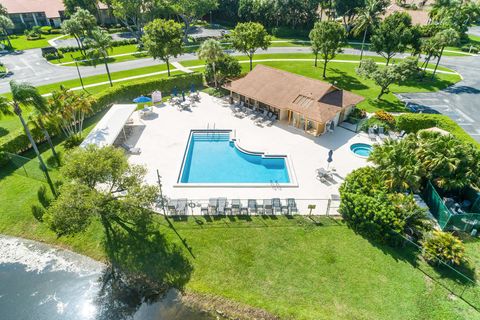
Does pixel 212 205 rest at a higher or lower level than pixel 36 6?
lower

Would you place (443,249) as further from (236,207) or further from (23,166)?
(23,166)

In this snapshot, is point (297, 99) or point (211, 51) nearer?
point (297, 99)

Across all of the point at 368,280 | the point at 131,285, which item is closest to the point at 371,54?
the point at 368,280

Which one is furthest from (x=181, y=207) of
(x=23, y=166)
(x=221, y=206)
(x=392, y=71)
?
(x=392, y=71)

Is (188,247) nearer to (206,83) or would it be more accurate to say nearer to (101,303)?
(101,303)

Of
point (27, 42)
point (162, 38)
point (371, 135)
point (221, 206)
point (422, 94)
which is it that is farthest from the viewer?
point (27, 42)
